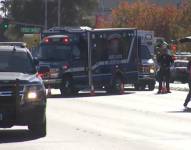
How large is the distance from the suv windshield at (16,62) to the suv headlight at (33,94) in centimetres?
110

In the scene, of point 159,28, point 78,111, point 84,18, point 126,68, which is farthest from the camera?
point 84,18

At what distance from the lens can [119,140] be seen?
14352mm

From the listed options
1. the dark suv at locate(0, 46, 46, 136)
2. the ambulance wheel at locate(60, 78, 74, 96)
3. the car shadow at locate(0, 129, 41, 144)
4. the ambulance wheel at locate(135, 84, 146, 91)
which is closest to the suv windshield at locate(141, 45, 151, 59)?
the ambulance wheel at locate(135, 84, 146, 91)

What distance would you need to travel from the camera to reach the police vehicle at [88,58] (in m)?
31.4

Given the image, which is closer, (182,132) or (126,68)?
(182,132)

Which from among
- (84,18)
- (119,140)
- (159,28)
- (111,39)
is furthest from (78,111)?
(84,18)

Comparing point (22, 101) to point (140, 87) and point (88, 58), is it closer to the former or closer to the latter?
point (88, 58)

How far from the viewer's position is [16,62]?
51.4 feet

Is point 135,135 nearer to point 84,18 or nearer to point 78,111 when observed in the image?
point 78,111

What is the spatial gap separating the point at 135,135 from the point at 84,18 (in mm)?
88150

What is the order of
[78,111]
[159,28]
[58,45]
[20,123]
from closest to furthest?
[20,123] → [78,111] → [58,45] → [159,28]

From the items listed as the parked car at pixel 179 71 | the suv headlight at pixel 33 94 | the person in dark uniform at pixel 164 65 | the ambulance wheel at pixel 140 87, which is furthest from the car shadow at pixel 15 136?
the parked car at pixel 179 71

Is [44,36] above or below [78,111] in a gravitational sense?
above

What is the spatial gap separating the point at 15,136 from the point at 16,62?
1650mm
